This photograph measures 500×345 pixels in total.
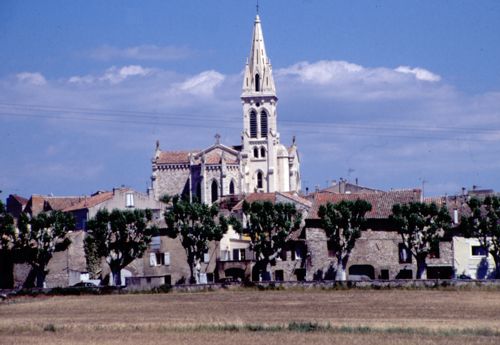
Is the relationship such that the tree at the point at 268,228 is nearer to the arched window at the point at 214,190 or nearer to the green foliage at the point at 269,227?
the green foliage at the point at 269,227

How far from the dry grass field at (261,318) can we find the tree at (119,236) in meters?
15.6

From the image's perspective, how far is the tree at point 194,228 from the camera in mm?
96312

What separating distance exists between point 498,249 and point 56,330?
49.2 m

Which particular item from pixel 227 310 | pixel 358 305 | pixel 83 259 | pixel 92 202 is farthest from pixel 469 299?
pixel 92 202

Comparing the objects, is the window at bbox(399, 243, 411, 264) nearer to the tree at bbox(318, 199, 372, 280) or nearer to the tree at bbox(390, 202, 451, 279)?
the tree at bbox(390, 202, 451, 279)

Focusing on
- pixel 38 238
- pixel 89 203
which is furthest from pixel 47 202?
pixel 38 238

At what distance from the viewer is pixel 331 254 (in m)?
102

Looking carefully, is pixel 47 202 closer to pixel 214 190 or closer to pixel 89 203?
pixel 89 203

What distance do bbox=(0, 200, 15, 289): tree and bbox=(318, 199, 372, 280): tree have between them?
2512cm

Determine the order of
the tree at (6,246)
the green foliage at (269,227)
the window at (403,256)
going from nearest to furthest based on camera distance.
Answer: the tree at (6,246) → the green foliage at (269,227) → the window at (403,256)

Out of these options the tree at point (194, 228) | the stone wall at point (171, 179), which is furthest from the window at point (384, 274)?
the stone wall at point (171, 179)

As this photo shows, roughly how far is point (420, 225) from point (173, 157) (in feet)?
323

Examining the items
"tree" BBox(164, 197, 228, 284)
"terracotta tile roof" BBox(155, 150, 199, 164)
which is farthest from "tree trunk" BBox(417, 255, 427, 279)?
"terracotta tile roof" BBox(155, 150, 199, 164)

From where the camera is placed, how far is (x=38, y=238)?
311 feet
